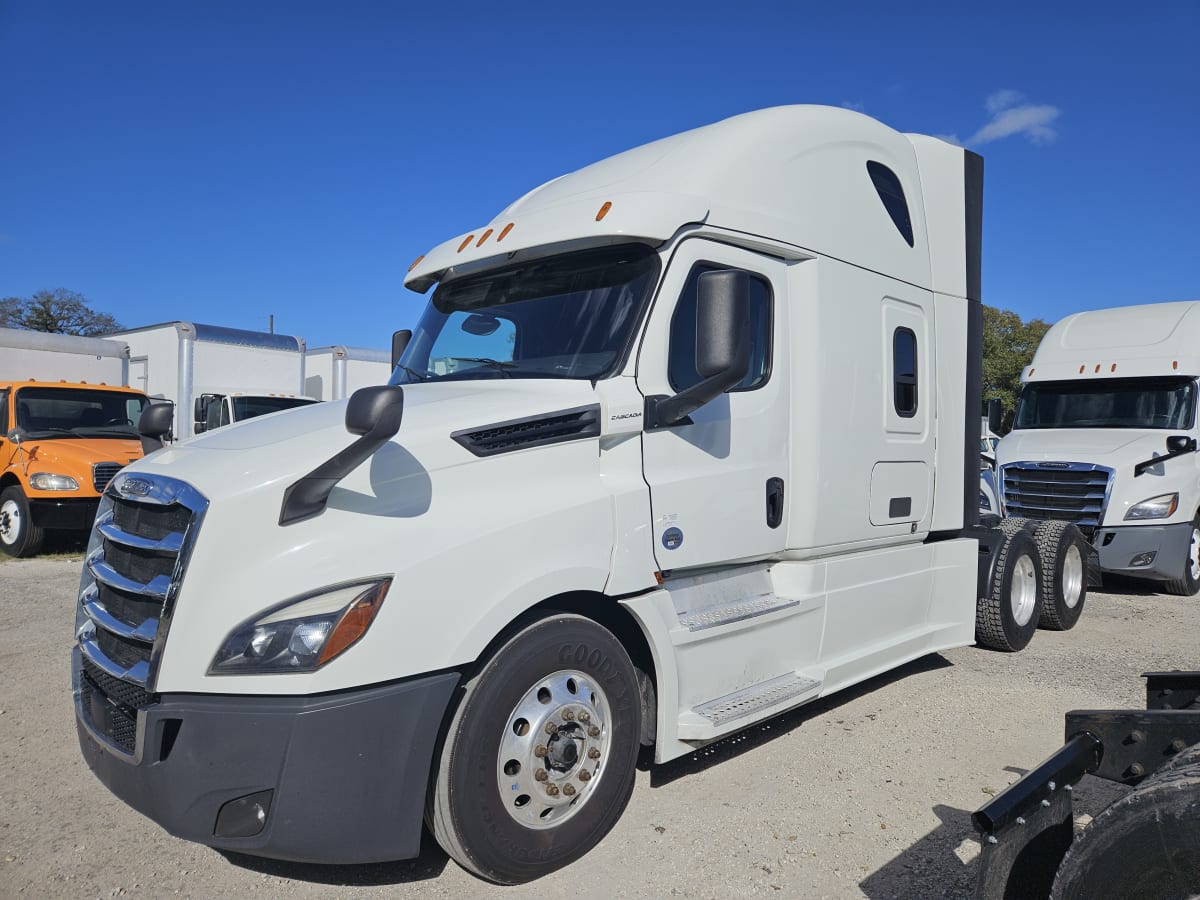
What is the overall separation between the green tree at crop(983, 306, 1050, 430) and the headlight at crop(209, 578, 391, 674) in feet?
130

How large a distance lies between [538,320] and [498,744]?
6.38 feet

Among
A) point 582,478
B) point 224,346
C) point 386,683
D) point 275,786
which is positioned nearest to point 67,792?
point 275,786

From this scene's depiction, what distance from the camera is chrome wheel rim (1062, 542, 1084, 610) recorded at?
7.62 meters

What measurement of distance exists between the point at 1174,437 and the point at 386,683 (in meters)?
9.15

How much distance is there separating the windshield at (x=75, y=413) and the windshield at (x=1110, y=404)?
11.4 metres

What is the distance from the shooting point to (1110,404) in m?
9.98

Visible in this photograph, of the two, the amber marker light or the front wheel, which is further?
the front wheel

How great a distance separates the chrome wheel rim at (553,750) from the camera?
3189 mm

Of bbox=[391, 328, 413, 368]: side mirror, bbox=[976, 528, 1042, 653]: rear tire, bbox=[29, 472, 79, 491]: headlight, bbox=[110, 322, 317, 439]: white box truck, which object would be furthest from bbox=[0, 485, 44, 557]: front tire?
bbox=[976, 528, 1042, 653]: rear tire

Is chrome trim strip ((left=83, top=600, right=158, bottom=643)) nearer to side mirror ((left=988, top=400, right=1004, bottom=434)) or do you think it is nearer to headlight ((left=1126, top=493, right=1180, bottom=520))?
side mirror ((left=988, top=400, right=1004, bottom=434))

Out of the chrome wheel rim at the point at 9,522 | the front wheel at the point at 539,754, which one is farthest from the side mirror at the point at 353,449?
the chrome wheel rim at the point at 9,522

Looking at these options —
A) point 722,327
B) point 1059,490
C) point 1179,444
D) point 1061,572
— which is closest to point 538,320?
point 722,327

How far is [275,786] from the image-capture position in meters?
2.75

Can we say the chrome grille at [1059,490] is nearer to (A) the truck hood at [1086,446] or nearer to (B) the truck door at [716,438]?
(A) the truck hood at [1086,446]
